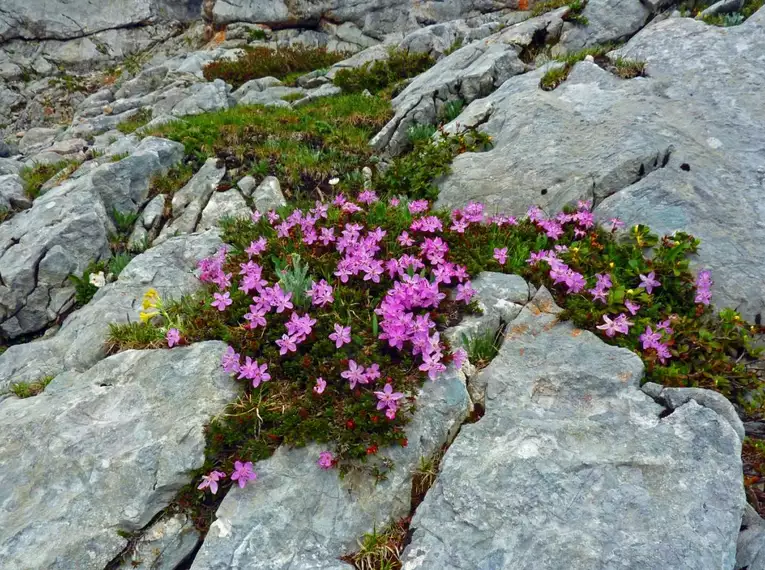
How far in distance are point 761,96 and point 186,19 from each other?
98.4ft

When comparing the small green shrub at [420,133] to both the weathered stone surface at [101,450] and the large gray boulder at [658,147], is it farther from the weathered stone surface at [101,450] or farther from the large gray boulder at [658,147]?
the weathered stone surface at [101,450]

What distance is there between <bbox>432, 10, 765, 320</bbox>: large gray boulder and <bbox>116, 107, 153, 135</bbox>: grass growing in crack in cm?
951

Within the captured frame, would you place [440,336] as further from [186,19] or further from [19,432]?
[186,19]

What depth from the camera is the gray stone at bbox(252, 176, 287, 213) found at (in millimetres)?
7523

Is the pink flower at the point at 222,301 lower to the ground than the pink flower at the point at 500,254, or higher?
higher

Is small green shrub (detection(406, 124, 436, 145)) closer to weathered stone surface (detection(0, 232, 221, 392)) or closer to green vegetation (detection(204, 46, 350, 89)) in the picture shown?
weathered stone surface (detection(0, 232, 221, 392))

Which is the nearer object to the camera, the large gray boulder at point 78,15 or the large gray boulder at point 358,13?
the large gray boulder at point 358,13

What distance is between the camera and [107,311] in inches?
220

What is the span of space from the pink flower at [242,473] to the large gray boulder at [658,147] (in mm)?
4675

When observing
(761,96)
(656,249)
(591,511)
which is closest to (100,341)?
(591,511)

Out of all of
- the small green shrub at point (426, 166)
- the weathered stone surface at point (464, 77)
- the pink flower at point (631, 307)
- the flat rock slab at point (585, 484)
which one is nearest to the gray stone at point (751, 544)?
the flat rock slab at point (585, 484)

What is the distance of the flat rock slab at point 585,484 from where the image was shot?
9.95 ft

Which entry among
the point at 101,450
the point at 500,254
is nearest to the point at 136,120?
the point at 101,450

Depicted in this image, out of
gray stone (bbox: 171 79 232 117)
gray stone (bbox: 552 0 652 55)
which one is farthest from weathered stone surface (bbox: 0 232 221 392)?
gray stone (bbox: 552 0 652 55)
